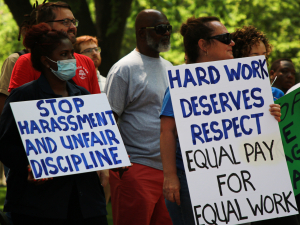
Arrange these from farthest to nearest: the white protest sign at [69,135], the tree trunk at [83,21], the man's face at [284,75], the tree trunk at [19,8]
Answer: the tree trunk at [83,21], the tree trunk at [19,8], the man's face at [284,75], the white protest sign at [69,135]

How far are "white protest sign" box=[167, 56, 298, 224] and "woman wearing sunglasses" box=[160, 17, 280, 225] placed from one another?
15 cm

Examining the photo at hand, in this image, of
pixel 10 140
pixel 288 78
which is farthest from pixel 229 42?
pixel 288 78

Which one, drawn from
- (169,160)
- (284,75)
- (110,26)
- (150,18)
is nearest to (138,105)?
(150,18)

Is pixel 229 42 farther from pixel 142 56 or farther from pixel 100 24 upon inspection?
pixel 100 24

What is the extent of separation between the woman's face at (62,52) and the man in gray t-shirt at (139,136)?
2.73 feet

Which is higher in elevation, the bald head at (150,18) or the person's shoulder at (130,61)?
the bald head at (150,18)

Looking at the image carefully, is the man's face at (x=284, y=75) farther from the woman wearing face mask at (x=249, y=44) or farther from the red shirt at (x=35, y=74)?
the red shirt at (x=35, y=74)

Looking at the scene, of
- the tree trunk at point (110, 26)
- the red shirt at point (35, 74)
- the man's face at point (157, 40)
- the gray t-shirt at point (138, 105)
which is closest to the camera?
the red shirt at point (35, 74)

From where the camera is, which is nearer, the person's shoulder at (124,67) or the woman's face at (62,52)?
the woman's face at (62,52)

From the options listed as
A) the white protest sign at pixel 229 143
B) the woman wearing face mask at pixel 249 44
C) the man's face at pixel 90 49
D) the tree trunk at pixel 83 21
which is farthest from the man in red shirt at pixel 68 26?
the tree trunk at pixel 83 21

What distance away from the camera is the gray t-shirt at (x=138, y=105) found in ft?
12.3

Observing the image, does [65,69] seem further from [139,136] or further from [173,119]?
[139,136]

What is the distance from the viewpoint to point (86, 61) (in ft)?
12.5

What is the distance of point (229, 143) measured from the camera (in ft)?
9.08
